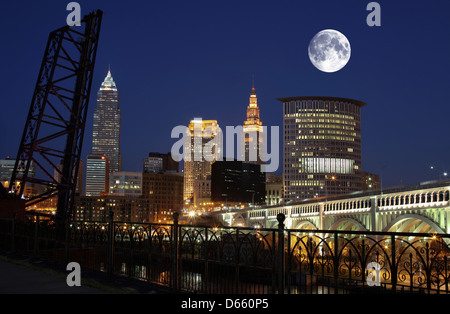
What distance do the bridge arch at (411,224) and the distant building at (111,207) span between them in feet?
403

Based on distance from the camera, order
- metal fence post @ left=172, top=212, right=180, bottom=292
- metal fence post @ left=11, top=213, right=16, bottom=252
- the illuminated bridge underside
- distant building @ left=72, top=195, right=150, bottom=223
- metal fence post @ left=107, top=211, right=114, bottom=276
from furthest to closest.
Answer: distant building @ left=72, top=195, right=150, bottom=223 → the illuminated bridge underside → metal fence post @ left=11, top=213, right=16, bottom=252 → metal fence post @ left=107, top=211, right=114, bottom=276 → metal fence post @ left=172, top=212, right=180, bottom=292

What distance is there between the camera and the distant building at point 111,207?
176m

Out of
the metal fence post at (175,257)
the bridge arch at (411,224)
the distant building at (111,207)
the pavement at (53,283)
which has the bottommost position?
the pavement at (53,283)

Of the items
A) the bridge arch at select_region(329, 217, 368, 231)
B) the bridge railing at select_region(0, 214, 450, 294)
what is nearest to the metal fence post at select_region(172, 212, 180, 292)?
the bridge railing at select_region(0, 214, 450, 294)

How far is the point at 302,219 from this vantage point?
303ft

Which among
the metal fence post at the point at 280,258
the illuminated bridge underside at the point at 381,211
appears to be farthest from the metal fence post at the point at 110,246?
the illuminated bridge underside at the point at 381,211

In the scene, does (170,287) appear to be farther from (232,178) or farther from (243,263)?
(232,178)

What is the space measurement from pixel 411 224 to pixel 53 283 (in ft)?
222

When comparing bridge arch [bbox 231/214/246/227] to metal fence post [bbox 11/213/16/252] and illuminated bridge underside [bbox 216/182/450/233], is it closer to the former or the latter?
illuminated bridge underside [bbox 216/182/450/233]

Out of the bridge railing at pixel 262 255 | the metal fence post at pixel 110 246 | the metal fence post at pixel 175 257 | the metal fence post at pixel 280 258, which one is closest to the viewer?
the bridge railing at pixel 262 255

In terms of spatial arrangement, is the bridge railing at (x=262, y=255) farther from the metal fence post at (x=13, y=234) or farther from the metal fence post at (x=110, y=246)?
the metal fence post at (x=13, y=234)

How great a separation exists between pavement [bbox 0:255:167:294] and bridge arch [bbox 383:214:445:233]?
173 feet

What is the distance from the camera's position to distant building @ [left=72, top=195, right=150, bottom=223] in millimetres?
175875
